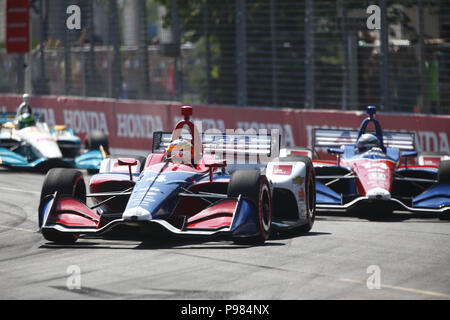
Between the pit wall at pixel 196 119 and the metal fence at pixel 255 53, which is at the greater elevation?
the metal fence at pixel 255 53

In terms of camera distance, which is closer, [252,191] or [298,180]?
[252,191]

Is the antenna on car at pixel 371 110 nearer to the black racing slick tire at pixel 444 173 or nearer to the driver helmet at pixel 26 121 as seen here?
the black racing slick tire at pixel 444 173

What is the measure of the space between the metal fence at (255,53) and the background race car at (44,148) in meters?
4.33

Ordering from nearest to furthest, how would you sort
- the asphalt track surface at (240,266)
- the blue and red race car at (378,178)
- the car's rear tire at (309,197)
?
the asphalt track surface at (240,266)
the car's rear tire at (309,197)
the blue and red race car at (378,178)

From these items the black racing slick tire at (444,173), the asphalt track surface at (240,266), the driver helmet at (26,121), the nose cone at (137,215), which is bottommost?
the asphalt track surface at (240,266)

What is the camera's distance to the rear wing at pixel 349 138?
15.2m

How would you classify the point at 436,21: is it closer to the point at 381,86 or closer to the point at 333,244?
the point at 381,86

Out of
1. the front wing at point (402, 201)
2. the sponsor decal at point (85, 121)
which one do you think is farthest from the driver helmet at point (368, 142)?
the sponsor decal at point (85, 121)

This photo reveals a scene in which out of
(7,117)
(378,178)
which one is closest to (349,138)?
(378,178)

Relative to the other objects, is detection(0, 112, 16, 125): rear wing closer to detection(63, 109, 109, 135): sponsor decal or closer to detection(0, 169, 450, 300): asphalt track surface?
detection(63, 109, 109, 135): sponsor decal

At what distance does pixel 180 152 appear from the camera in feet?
37.9

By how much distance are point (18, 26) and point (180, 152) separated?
62.0 ft

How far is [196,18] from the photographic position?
958 inches

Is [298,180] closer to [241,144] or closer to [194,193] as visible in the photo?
[241,144]
